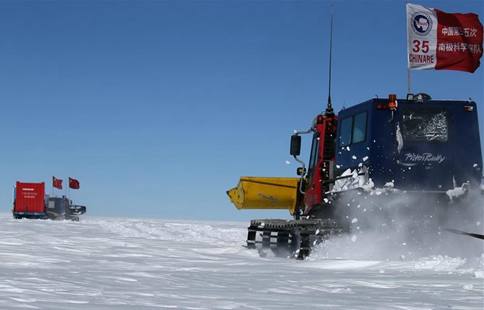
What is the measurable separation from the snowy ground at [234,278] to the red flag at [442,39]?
4.25 meters

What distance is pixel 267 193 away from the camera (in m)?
12.8

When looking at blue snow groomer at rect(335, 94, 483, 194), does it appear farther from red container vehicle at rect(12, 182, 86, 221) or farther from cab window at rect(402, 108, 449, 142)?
red container vehicle at rect(12, 182, 86, 221)

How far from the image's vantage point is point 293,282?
677 centimetres

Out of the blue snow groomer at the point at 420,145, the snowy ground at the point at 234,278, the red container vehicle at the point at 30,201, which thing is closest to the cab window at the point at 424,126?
the blue snow groomer at the point at 420,145

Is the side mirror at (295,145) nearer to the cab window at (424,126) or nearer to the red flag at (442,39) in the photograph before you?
the cab window at (424,126)

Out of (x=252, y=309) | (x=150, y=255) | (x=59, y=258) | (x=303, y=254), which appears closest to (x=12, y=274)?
(x=59, y=258)

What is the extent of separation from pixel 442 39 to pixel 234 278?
8022 millimetres

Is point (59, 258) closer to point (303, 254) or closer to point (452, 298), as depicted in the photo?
point (303, 254)

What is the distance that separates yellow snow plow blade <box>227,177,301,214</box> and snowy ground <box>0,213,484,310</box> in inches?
57.6

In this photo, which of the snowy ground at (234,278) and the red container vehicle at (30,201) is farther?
the red container vehicle at (30,201)

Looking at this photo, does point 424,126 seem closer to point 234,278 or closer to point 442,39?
point 442,39

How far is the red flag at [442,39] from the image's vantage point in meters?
12.6

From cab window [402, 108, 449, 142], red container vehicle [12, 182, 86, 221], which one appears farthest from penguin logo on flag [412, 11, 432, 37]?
red container vehicle [12, 182, 86, 221]

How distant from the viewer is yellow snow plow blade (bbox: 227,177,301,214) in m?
12.7
